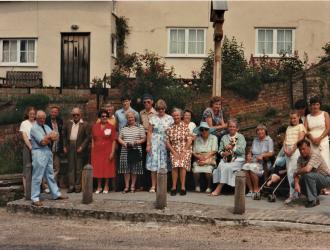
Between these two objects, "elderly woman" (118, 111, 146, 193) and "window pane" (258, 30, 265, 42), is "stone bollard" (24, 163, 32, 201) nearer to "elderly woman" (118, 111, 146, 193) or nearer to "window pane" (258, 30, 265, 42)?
"elderly woman" (118, 111, 146, 193)

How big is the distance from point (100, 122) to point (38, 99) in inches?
192

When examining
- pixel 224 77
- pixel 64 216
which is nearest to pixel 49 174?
pixel 64 216

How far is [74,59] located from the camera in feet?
74.4

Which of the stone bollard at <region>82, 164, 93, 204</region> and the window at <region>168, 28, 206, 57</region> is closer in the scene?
the stone bollard at <region>82, 164, 93, 204</region>

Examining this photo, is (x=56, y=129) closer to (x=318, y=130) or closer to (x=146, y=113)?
(x=146, y=113)

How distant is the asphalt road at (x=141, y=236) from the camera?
852 centimetres

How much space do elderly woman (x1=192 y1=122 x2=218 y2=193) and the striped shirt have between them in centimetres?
195

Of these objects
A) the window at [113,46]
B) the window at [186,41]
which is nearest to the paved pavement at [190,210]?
the window at [113,46]

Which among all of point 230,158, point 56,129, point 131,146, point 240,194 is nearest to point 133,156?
point 131,146

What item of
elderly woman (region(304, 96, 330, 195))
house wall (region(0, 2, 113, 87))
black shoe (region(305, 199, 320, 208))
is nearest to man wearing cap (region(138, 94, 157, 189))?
elderly woman (region(304, 96, 330, 195))

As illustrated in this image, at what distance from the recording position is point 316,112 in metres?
11.5

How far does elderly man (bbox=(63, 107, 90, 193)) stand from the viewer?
12.5 meters

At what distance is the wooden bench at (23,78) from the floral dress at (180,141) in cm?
1108

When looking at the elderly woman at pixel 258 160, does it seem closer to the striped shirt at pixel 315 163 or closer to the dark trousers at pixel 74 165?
the striped shirt at pixel 315 163
